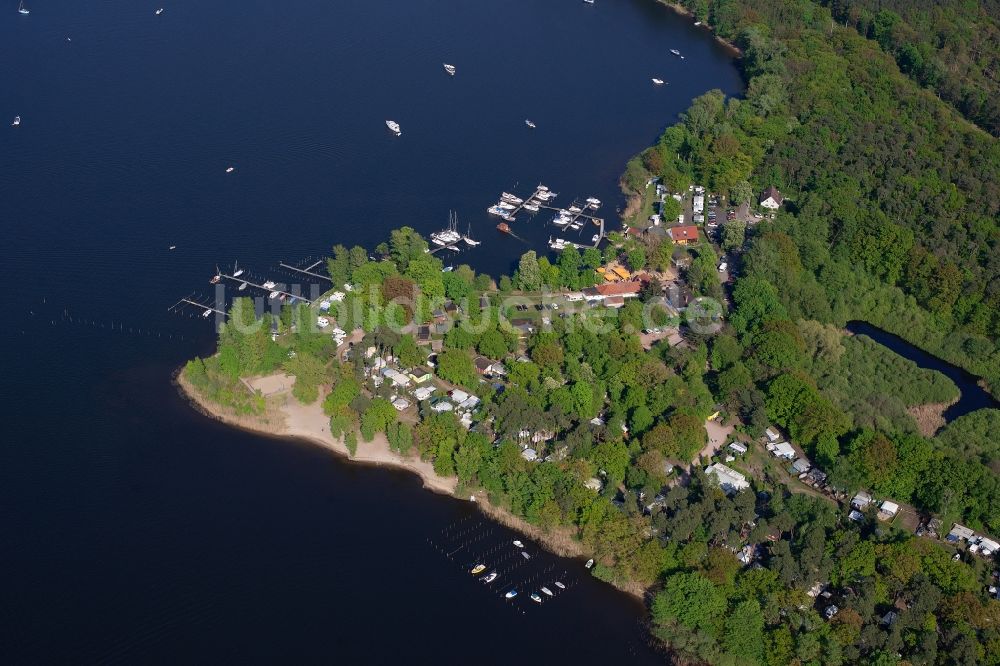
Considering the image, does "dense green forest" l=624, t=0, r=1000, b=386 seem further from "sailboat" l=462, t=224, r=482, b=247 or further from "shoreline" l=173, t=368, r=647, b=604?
"shoreline" l=173, t=368, r=647, b=604

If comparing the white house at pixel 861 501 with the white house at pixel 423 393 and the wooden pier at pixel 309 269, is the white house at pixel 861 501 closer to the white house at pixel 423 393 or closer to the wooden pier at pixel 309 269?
the white house at pixel 423 393

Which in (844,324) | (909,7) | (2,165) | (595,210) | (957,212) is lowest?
(2,165)

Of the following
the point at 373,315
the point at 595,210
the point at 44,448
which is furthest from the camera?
the point at 595,210

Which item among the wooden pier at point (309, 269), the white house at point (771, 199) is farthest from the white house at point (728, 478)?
the white house at point (771, 199)

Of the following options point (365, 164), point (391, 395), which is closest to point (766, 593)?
point (391, 395)

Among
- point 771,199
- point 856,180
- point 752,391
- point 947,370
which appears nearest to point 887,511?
point 752,391

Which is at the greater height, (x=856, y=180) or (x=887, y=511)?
(x=856, y=180)

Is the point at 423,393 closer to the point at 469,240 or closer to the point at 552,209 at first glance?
the point at 469,240

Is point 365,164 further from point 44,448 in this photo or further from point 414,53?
point 44,448
